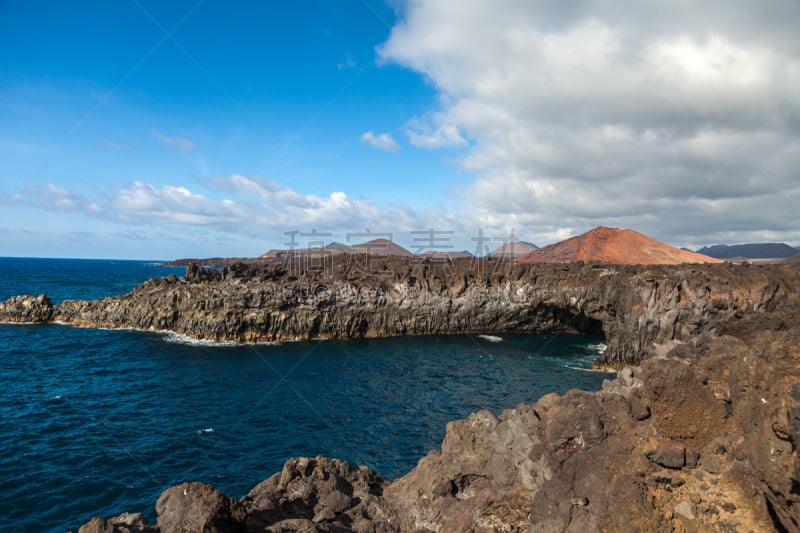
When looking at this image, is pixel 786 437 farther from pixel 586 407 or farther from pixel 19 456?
pixel 19 456

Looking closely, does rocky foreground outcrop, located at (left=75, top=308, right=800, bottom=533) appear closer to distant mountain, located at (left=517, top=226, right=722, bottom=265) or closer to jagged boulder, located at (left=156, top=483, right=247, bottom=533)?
jagged boulder, located at (left=156, top=483, right=247, bottom=533)

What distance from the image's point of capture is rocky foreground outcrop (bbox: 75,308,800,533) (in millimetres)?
6609

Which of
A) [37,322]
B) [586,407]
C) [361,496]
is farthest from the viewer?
[37,322]

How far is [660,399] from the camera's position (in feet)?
29.1

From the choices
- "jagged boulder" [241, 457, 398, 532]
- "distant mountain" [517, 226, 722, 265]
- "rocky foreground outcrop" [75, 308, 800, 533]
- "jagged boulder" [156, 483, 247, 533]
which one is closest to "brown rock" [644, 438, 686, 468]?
"rocky foreground outcrop" [75, 308, 800, 533]

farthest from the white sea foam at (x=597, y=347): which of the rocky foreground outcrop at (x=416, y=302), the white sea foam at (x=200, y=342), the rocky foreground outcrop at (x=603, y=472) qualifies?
the rocky foreground outcrop at (x=603, y=472)

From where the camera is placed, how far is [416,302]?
5269cm

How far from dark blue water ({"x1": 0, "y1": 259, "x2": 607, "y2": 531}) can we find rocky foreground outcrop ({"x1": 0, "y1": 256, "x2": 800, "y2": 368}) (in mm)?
3618

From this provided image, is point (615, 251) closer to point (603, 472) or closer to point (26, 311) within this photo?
point (603, 472)

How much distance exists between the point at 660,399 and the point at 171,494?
9.97 metres

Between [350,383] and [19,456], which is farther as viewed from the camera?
[350,383]

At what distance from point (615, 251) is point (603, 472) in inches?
3263

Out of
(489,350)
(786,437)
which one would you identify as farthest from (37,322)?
(786,437)

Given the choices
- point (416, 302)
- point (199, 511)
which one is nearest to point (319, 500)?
point (199, 511)
